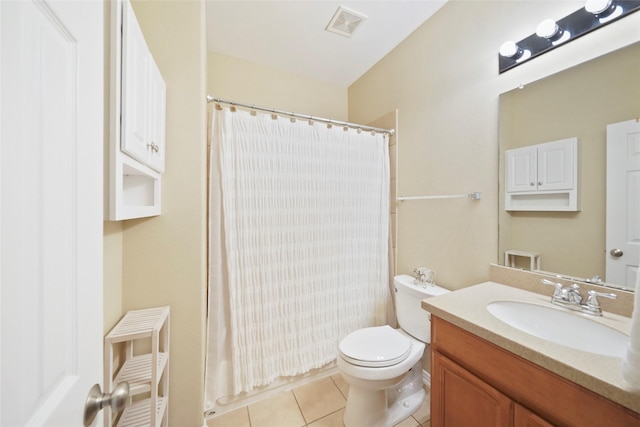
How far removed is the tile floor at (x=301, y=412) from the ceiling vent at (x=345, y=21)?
8.76 feet

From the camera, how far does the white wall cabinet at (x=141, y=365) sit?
90 cm

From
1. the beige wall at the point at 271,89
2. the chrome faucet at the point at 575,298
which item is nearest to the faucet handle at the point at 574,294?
the chrome faucet at the point at 575,298

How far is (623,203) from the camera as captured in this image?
916 mm

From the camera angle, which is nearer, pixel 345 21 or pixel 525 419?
pixel 525 419

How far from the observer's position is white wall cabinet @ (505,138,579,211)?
1048 millimetres

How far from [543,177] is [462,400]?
109 cm

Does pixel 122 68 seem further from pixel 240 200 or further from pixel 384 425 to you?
pixel 384 425

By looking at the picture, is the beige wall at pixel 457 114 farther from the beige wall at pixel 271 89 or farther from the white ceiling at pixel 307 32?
the beige wall at pixel 271 89

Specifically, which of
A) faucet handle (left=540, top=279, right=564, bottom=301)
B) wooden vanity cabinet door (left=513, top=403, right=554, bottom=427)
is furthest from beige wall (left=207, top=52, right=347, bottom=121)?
wooden vanity cabinet door (left=513, top=403, right=554, bottom=427)

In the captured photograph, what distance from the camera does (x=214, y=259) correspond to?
Answer: 57.1 inches

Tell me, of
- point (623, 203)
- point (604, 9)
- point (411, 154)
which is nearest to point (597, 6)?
point (604, 9)

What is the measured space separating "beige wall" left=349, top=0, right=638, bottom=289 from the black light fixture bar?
31 millimetres
